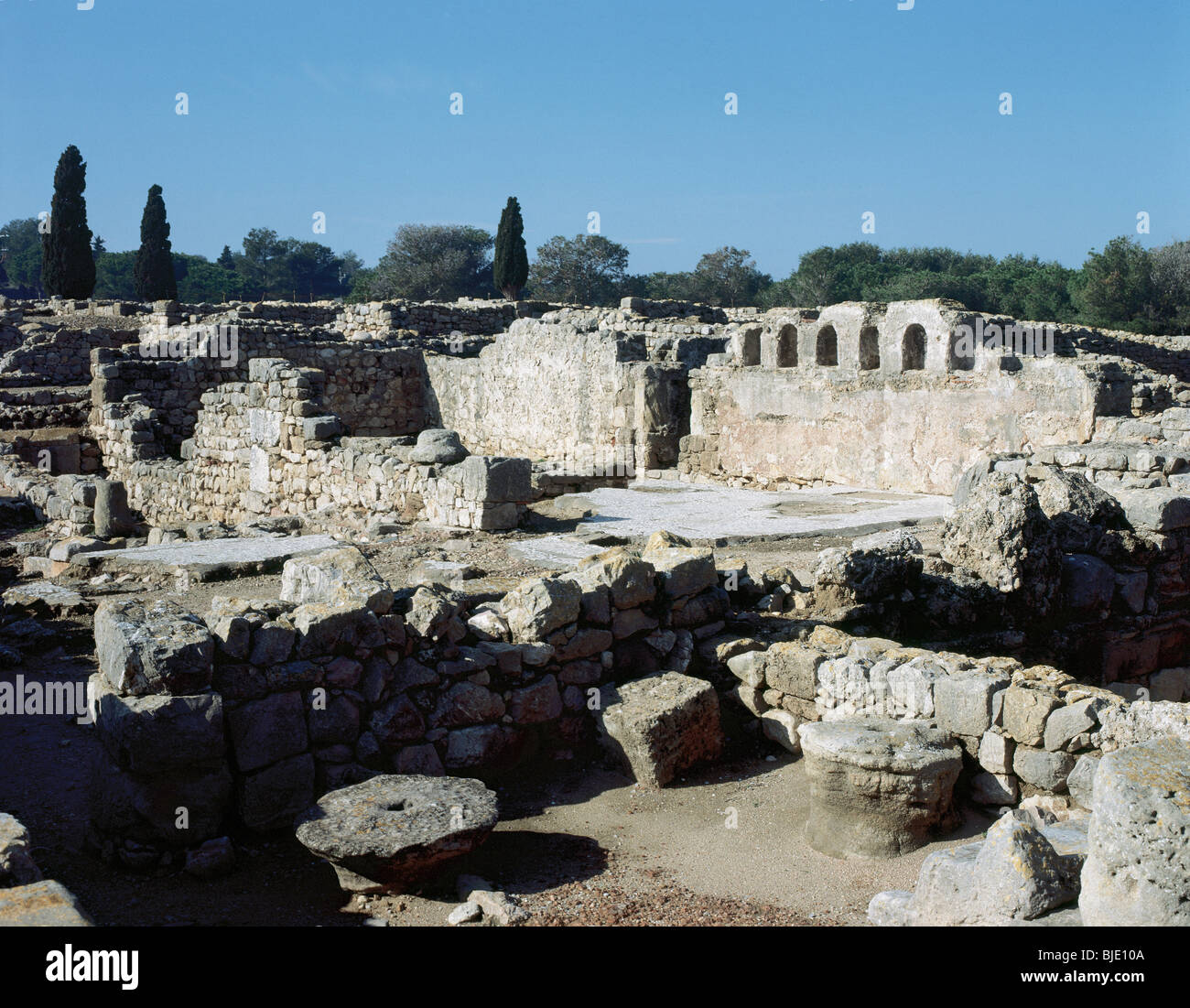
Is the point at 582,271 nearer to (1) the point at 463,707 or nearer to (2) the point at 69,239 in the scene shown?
(2) the point at 69,239

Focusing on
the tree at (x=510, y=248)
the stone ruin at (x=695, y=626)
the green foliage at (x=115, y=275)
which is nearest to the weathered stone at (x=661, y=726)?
the stone ruin at (x=695, y=626)

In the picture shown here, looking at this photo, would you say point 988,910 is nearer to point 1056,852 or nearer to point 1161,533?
point 1056,852

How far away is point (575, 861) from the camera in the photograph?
176 inches

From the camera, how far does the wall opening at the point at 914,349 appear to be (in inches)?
442

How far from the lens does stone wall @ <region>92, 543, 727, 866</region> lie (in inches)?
171

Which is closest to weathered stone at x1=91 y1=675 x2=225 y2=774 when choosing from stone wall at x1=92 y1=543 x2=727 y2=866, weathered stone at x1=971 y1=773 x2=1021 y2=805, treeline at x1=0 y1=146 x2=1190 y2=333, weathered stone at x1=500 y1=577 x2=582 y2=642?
stone wall at x1=92 y1=543 x2=727 y2=866

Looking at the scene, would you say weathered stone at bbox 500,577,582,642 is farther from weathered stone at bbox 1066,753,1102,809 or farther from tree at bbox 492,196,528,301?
tree at bbox 492,196,528,301

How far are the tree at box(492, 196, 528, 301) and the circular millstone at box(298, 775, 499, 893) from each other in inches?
1376

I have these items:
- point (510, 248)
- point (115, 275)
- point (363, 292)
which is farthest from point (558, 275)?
point (115, 275)

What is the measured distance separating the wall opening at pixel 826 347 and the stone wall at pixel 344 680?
22.6 feet

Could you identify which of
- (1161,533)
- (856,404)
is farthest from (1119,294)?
(1161,533)

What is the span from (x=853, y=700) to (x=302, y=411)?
7.93 meters

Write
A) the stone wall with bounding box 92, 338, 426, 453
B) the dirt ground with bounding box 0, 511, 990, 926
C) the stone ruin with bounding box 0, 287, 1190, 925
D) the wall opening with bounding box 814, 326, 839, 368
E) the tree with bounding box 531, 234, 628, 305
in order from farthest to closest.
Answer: the tree with bounding box 531, 234, 628, 305, the stone wall with bounding box 92, 338, 426, 453, the wall opening with bounding box 814, 326, 839, 368, the stone ruin with bounding box 0, 287, 1190, 925, the dirt ground with bounding box 0, 511, 990, 926
